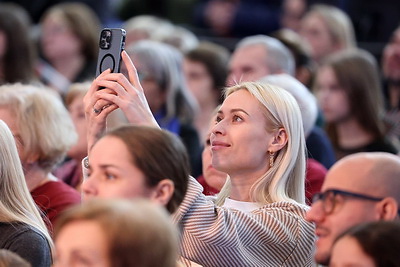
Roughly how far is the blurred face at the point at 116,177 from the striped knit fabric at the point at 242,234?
39 cm

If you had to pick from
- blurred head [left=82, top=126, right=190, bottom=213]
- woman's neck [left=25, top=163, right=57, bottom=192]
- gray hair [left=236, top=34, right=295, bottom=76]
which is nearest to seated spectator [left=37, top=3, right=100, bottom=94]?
gray hair [left=236, top=34, right=295, bottom=76]

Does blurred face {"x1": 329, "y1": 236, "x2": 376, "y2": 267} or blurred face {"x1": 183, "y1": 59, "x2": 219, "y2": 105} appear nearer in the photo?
blurred face {"x1": 329, "y1": 236, "x2": 376, "y2": 267}

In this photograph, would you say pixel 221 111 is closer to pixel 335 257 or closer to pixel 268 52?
pixel 335 257

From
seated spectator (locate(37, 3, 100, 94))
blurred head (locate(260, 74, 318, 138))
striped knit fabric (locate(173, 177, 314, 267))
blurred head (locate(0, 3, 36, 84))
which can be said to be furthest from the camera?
seated spectator (locate(37, 3, 100, 94))

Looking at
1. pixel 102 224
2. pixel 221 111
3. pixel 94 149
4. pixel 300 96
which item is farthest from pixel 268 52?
pixel 102 224

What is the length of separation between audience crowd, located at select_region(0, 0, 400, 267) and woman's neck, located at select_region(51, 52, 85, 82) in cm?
74

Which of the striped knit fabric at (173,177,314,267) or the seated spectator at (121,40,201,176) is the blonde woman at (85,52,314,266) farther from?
the seated spectator at (121,40,201,176)

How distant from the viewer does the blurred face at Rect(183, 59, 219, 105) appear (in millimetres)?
6781

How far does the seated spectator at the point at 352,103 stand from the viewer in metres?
6.23

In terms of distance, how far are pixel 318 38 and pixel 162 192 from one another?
18.1 feet

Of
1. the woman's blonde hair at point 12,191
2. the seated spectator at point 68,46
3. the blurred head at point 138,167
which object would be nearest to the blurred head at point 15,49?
the seated spectator at point 68,46

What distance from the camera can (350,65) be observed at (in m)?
6.46

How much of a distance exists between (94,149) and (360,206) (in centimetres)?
83

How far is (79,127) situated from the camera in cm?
531
